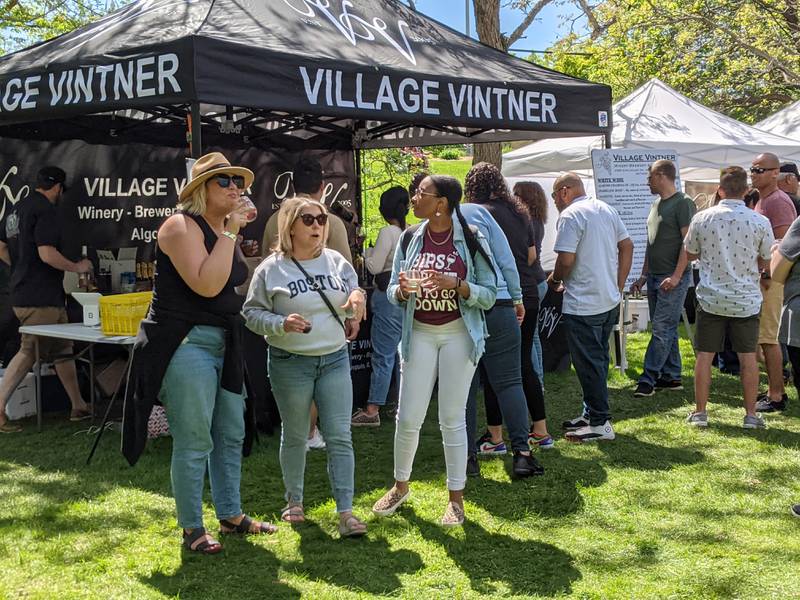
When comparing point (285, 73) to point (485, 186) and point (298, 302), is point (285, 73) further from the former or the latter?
point (298, 302)

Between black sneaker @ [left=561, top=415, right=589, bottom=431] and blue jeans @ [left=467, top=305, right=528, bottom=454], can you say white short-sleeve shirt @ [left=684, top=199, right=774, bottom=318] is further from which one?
blue jeans @ [left=467, top=305, right=528, bottom=454]

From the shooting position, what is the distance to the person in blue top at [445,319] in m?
4.44

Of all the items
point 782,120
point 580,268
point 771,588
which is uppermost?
point 782,120

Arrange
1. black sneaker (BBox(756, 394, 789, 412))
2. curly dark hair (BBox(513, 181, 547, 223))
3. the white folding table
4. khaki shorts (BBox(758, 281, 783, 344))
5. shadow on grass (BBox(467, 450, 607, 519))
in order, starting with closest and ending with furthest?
shadow on grass (BBox(467, 450, 607, 519)) < the white folding table < curly dark hair (BBox(513, 181, 547, 223)) < black sneaker (BBox(756, 394, 789, 412)) < khaki shorts (BBox(758, 281, 783, 344))

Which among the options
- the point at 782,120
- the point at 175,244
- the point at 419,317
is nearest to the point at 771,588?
the point at 419,317

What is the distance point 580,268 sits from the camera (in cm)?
611

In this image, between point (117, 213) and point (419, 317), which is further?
point (117, 213)

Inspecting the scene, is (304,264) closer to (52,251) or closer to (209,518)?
(209,518)

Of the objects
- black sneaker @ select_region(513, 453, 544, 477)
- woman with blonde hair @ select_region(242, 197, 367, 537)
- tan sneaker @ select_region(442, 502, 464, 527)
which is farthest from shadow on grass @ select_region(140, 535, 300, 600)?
black sneaker @ select_region(513, 453, 544, 477)

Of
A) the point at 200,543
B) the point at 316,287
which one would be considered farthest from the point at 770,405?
the point at 200,543

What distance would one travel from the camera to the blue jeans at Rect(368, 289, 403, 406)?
6809 millimetres

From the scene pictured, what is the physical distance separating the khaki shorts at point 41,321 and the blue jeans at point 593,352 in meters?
3.69

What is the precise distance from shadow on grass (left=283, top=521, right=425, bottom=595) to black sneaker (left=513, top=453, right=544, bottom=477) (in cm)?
123

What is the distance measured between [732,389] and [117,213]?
562 centimetres
